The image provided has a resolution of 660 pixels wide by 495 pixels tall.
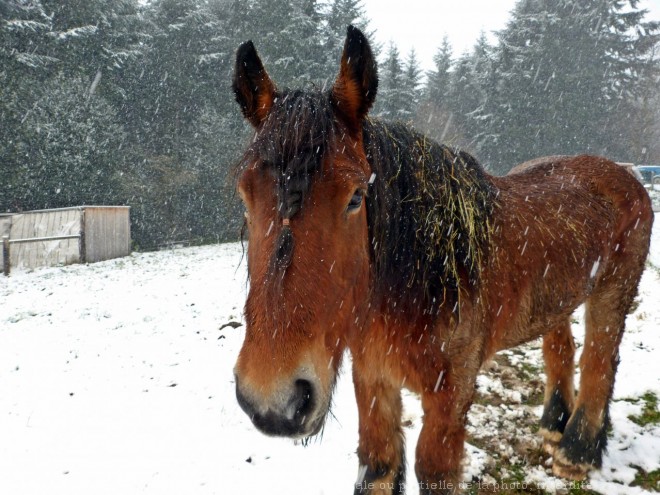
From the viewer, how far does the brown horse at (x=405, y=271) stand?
1.69m

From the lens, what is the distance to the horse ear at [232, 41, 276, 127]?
209cm

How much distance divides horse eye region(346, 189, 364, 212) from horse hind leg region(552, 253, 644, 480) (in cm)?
302

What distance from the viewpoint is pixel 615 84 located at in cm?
3019

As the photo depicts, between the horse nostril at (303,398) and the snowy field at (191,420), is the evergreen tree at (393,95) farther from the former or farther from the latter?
the horse nostril at (303,398)

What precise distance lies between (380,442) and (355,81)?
2.43 metres

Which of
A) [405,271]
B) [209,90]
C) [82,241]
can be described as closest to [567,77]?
[209,90]

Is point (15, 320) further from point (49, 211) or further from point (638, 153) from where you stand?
point (638, 153)

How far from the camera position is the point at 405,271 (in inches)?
95.4

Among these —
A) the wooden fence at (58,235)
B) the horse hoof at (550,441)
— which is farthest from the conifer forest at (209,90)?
the horse hoof at (550,441)

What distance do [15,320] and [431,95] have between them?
36.8 metres

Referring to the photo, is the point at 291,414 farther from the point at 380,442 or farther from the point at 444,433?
the point at 380,442

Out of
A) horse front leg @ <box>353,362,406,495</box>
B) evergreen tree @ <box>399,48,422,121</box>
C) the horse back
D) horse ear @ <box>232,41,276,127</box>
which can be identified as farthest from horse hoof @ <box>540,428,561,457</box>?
evergreen tree @ <box>399,48,422,121</box>

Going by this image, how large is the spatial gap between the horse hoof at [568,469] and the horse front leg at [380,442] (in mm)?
1479

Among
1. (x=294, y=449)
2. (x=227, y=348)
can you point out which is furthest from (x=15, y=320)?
(x=294, y=449)
